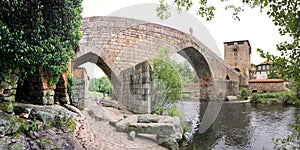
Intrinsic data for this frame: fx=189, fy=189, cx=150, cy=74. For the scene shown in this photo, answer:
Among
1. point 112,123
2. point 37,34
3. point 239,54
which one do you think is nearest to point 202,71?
point 239,54

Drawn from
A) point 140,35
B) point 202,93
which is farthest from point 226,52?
point 140,35

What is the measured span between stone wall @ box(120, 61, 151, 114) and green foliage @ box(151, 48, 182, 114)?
32cm

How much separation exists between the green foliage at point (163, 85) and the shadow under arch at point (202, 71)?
8950mm

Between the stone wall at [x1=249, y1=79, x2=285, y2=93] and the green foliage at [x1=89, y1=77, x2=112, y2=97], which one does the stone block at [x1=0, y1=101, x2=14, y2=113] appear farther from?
the stone wall at [x1=249, y1=79, x2=285, y2=93]

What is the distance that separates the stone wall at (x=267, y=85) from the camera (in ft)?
57.9

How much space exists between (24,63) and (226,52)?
31421 millimetres

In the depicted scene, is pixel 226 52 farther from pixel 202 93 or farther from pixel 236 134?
pixel 236 134

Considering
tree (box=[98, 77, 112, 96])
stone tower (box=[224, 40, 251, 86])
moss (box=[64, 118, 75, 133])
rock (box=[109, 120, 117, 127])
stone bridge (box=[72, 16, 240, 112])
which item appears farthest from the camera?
stone tower (box=[224, 40, 251, 86])

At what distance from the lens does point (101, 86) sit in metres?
19.6

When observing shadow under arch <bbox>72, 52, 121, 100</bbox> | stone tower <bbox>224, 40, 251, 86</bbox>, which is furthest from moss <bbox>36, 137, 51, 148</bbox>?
stone tower <bbox>224, 40, 251, 86</bbox>

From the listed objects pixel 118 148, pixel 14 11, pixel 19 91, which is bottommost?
pixel 118 148

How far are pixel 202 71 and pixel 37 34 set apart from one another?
16.8 metres

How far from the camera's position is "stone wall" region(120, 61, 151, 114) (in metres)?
5.32

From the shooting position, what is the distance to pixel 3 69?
2.24 m
